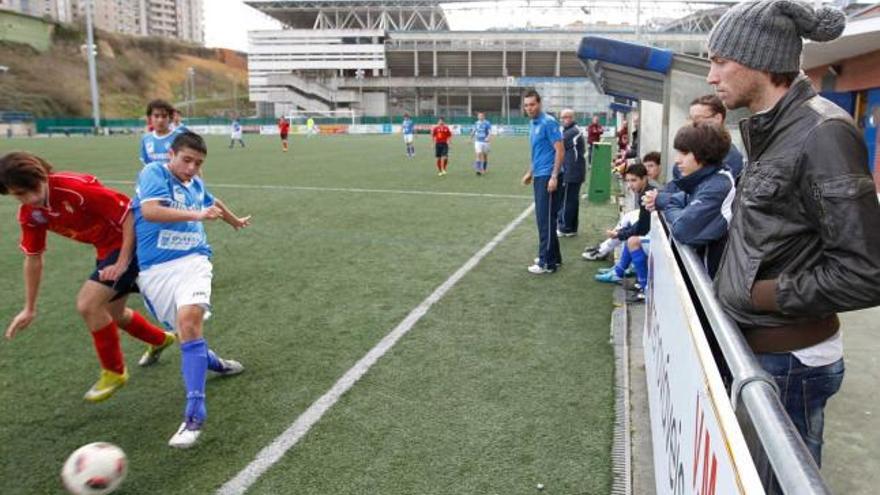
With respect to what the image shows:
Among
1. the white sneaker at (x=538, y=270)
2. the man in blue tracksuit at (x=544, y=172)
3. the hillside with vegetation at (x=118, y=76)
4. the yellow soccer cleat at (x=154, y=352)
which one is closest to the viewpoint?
the yellow soccer cleat at (x=154, y=352)

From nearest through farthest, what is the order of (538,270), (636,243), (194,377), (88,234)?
1. (194,377)
2. (88,234)
3. (636,243)
4. (538,270)

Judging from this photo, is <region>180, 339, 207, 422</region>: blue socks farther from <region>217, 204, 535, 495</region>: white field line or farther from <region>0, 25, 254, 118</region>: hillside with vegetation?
<region>0, 25, 254, 118</region>: hillside with vegetation

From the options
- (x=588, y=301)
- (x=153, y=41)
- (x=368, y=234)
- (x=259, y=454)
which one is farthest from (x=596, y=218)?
(x=153, y=41)

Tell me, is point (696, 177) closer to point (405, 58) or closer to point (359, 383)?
point (359, 383)

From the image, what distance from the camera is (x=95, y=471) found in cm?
305

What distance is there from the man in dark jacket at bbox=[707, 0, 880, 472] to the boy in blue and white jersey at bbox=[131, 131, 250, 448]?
2.93 metres

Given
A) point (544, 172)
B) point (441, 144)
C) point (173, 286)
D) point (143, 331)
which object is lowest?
point (143, 331)

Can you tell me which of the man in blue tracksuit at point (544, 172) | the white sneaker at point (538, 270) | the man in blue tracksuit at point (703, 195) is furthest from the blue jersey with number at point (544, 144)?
the man in blue tracksuit at point (703, 195)

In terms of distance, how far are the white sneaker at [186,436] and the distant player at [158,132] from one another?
15.3ft

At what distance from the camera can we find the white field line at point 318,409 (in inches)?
129

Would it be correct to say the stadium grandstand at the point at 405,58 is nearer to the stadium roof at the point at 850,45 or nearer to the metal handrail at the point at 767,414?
the stadium roof at the point at 850,45

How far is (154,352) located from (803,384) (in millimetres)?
4343

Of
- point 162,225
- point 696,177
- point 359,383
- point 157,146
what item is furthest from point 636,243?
point 157,146

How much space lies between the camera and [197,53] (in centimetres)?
9956
